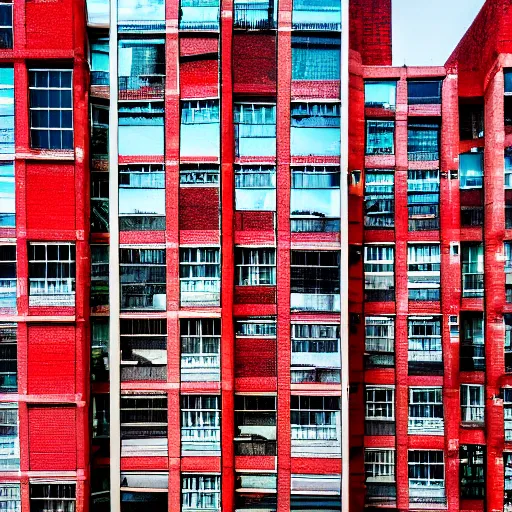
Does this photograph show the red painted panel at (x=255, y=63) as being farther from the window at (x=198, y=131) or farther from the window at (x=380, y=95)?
the window at (x=380, y=95)

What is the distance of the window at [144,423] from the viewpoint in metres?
9.80

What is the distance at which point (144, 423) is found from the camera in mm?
→ 9875

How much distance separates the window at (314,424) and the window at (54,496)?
20.1 feet

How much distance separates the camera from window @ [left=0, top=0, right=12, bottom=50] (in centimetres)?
967

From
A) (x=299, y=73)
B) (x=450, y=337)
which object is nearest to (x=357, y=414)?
(x=450, y=337)

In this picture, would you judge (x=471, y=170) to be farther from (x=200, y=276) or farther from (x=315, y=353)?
(x=200, y=276)

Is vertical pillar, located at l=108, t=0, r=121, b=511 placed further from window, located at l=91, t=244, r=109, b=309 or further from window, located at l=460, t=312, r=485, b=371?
window, located at l=460, t=312, r=485, b=371

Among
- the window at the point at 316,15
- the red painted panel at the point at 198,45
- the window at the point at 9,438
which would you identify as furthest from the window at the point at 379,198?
the window at the point at 9,438

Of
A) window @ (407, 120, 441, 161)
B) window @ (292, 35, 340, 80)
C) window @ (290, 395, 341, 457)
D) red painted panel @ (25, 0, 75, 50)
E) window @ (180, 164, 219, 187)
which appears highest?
red painted panel @ (25, 0, 75, 50)

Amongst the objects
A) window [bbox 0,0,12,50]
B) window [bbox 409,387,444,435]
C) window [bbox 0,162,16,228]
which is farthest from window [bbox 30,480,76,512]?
window [bbox 0,0,12,50]

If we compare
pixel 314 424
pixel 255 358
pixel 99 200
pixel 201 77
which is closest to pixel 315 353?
pixel 255 358

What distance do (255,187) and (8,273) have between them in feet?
23.6

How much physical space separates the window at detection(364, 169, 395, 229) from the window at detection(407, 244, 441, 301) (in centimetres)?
109

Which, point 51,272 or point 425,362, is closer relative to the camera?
point 51,272
